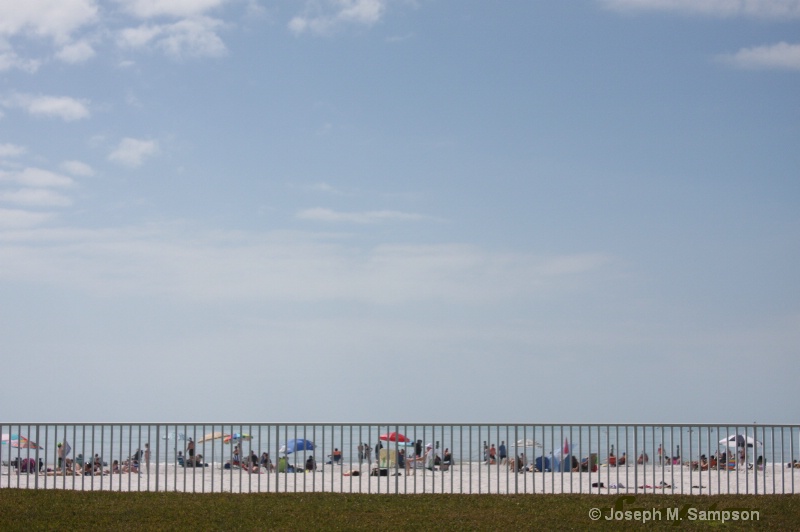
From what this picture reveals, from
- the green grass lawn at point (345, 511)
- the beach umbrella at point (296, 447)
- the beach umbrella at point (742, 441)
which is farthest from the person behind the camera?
the beach umbrella at point (296, 447)

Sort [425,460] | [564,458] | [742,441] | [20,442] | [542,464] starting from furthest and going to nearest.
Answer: [742,441] < [564,458] < [20,442] < [425,460] < [542,464]

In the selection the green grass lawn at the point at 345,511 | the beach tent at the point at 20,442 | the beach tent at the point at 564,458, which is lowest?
the green grass lawn at the point at 345,511

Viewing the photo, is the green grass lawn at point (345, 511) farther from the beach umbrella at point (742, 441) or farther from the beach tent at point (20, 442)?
the beach umbrella at point (742, 441)

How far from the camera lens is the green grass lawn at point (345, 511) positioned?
1669cm

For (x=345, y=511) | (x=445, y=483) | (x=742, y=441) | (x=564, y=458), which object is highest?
(x=564, y=458)

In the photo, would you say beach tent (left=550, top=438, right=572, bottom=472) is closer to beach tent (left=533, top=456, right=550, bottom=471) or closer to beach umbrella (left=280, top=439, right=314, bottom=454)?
beach tent (left=533, top=456, right=550, bottom=471)

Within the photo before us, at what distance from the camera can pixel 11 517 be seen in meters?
17.2

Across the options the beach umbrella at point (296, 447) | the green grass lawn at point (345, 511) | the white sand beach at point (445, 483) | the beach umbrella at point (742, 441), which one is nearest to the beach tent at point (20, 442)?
the white sand beach at point (445, 483)

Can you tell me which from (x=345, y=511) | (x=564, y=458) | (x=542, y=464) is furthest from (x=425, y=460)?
(x=564, y=458)

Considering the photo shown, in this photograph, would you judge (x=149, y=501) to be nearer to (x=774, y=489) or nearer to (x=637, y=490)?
(x=637, y=490)

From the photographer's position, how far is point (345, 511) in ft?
58.1

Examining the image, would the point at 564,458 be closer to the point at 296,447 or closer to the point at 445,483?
the point at 445,483

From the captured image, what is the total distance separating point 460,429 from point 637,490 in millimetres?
3814

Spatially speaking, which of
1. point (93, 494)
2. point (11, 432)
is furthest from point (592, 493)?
point (11, 432)
